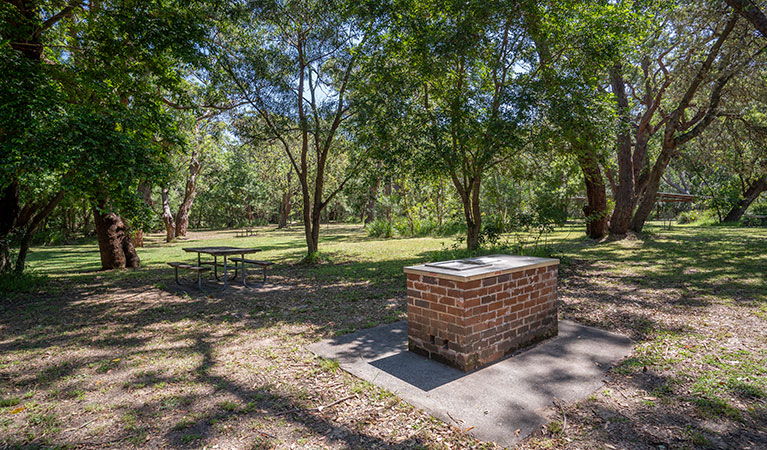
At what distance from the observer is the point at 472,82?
9312 mm

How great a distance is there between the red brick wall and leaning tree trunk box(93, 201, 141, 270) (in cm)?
995

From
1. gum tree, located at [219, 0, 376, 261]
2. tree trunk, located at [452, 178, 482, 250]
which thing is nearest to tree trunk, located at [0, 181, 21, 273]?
gum tree, located at [219, 0, 376, 261]

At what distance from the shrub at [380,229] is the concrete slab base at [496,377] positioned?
49.3ft

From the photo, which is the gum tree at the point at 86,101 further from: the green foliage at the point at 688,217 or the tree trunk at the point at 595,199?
the green foliage at the point at 688,217

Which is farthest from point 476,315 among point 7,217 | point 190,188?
point 190,188

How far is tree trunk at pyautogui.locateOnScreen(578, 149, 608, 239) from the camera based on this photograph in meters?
11.1

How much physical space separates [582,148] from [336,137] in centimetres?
679

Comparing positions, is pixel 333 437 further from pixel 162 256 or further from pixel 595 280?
pixel 162 256

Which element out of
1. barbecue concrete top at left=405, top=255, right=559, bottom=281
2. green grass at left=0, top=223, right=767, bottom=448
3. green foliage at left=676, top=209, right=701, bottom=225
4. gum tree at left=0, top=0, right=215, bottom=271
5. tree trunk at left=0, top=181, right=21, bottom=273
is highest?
gum tree at left=0, top=0, right=215, bottom=271

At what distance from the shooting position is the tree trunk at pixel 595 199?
1114cm

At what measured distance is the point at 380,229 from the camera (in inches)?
799

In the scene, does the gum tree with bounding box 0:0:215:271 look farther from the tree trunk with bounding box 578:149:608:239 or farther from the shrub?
the shrub

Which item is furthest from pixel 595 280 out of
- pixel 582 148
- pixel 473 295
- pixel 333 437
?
pixel 333 437

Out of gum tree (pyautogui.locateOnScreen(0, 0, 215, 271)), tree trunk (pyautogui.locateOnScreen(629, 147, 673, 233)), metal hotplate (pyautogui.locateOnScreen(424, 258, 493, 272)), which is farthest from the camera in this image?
tree trunk (pyautogui.locateOnScreen(629, 147, 673, 233))
